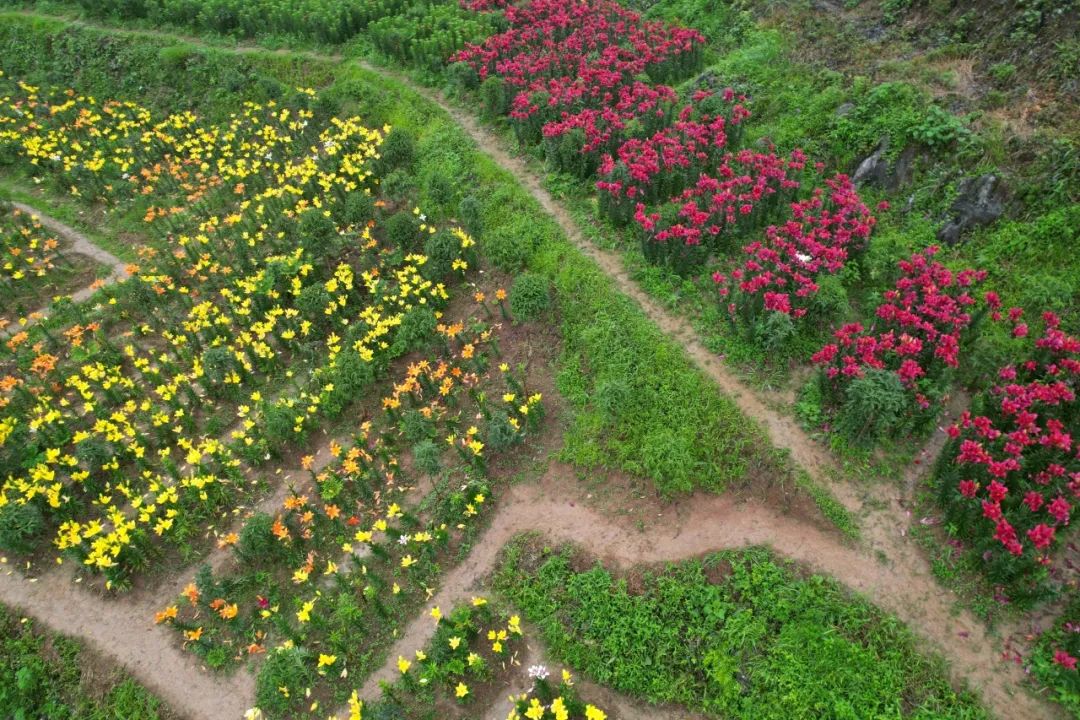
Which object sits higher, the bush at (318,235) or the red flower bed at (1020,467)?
the red flower bed at (1020,467)

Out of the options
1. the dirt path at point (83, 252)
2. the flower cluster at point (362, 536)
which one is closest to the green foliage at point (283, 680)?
the flower cluster at point (362, 536)

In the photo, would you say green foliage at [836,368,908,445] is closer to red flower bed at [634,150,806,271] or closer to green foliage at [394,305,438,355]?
red flower bed at [634,150,806,271]

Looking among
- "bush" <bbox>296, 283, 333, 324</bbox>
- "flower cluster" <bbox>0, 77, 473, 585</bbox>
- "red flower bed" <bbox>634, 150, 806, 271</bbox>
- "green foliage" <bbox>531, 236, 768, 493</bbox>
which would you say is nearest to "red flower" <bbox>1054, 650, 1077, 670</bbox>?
"green foliage" <bbox>531, 236, 768, 493</bbox>

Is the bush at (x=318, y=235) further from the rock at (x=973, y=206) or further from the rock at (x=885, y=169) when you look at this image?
the rock at (x=973, y=206)

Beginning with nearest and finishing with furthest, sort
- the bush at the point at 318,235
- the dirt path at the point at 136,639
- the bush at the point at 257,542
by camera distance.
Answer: the dirt path at the point at 136,639 < the bush at the point at 257,542 < the bush at the point at 318,235

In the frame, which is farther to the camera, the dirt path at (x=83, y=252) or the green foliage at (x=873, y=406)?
the dirt path at (x=83, y=252)

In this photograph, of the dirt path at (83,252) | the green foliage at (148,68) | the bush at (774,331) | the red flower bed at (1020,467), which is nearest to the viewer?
the red flower bed at (1020,467)

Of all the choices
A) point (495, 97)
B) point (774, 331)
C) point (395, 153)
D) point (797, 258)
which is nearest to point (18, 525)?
point (395, 153)
